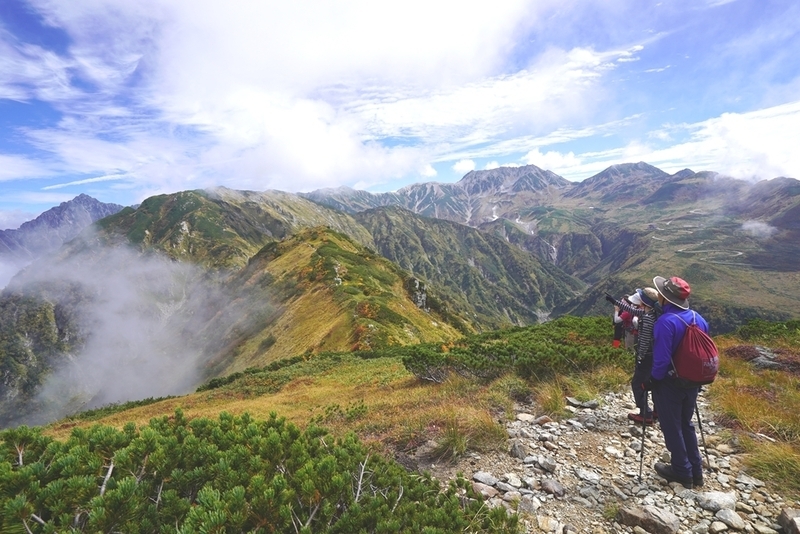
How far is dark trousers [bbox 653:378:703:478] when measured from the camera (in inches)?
245

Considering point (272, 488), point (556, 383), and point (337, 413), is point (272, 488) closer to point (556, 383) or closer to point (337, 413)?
point (556, 383)

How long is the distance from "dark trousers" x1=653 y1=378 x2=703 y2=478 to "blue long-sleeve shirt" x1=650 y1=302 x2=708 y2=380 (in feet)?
0.85

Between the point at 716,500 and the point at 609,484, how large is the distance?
1403mm

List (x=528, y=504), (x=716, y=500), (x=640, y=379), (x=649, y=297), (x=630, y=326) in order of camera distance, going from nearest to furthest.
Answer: (x=716, y=500), (x=528, y=504), (x=649, y=297), (x=640, y=379), (x=630, y=326)

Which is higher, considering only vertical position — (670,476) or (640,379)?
(640,379)

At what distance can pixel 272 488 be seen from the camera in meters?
3.61

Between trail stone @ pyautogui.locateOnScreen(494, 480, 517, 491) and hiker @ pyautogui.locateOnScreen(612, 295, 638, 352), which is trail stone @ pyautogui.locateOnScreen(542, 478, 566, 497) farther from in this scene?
hiker @ pyautogui.locateOnScreen(612, 295, 638, 352)

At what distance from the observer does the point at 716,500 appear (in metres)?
5.61

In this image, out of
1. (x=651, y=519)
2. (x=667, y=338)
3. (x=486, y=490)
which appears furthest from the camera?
(x=667, y=338)

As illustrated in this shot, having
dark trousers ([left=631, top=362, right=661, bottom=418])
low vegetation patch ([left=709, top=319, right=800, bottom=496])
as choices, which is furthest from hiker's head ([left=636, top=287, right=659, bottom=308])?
low vegetation patch ([left=709, top=319, right=800, bottom=496])

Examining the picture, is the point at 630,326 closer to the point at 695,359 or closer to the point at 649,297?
the point at 649,297

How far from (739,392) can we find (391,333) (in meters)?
42.3

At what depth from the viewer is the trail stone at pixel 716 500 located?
18.0ft

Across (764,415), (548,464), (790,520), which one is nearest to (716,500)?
(790,520)
